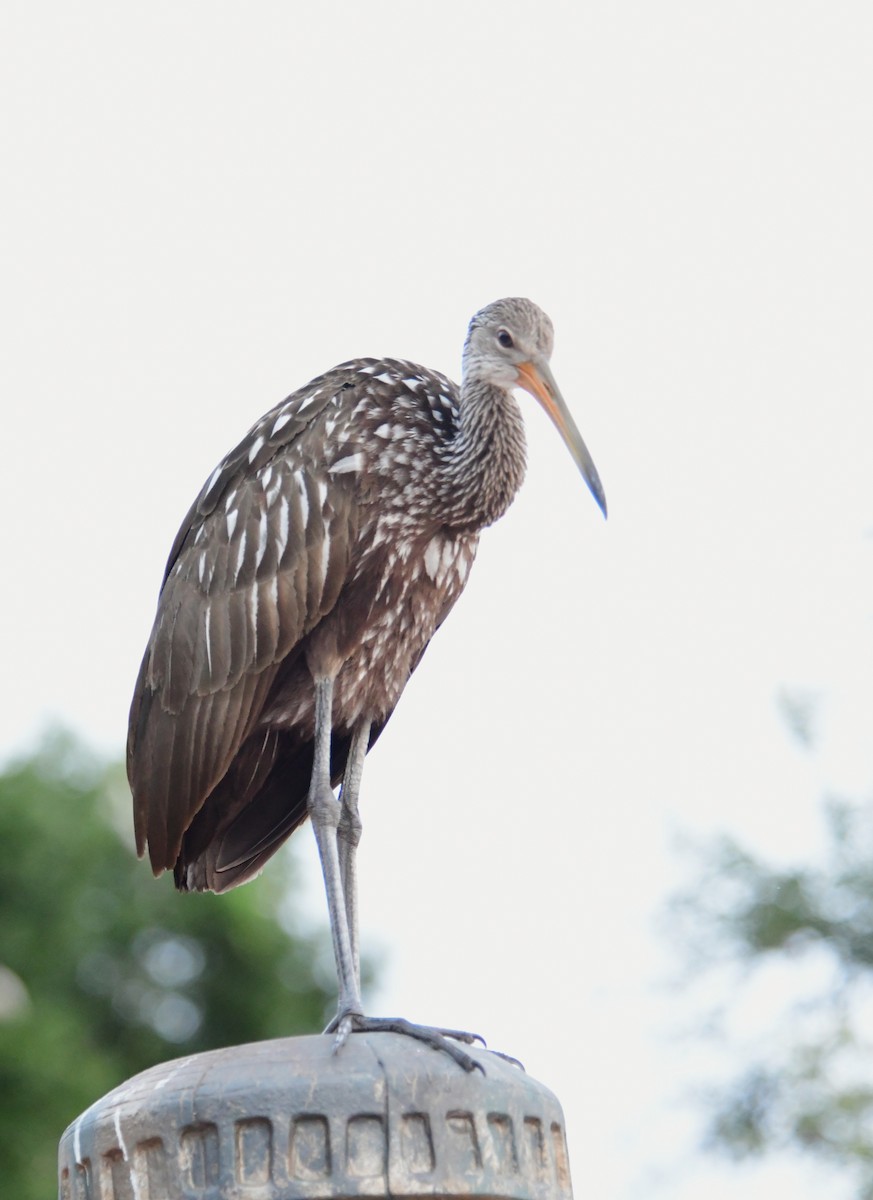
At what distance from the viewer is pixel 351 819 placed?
7.17 metres

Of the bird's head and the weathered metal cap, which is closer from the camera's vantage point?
the weathered metal cap

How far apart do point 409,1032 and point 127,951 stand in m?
24.4

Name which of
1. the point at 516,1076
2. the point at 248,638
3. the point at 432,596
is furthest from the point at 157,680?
the point at 516,1076

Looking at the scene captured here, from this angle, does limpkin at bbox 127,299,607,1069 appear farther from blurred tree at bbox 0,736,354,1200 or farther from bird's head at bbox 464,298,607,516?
blurred tree at bbox 0,736,354,1200

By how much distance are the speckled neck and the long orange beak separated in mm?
116

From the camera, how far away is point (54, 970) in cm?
2778

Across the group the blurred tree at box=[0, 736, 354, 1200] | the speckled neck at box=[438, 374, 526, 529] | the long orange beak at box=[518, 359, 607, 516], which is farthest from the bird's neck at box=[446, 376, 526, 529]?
the blurred tree at box=[0, 736, 354, 1200]

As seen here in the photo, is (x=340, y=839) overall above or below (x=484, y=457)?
below

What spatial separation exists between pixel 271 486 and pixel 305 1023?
2053 cm

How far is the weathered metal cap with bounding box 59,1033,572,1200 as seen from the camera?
4605 mm

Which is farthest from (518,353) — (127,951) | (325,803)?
(127,951)

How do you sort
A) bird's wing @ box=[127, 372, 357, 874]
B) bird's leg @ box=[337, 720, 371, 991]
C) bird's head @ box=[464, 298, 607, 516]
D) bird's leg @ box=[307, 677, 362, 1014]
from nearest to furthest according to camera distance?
bird's leg @ box=[307, 677, 362, 1014]
bird's wing @ box=[127, 372, 357, 874]
bird's leg @ box=[337, 720, 371, 991]
bird's head @ box=[464, 298, 607, 516]

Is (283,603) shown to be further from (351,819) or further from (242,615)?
(351,819)

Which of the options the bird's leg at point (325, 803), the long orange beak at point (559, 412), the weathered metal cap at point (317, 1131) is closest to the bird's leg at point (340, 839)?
the bird's leg at point (325, 803)
